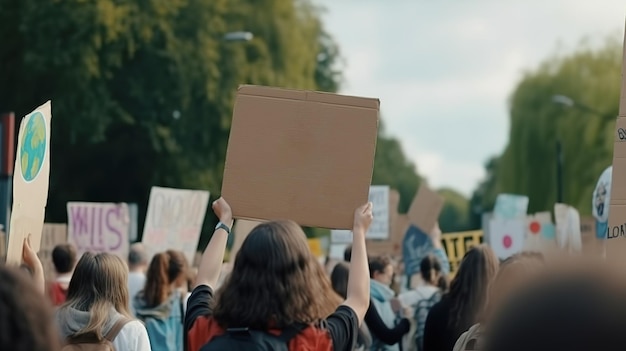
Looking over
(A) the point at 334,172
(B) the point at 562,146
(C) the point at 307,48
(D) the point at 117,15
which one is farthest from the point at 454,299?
(B) the point at 562,146

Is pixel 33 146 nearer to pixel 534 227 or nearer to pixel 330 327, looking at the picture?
pixel 330 327

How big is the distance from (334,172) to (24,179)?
1.62 meters

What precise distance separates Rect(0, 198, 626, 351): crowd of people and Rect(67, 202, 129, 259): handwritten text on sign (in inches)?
196

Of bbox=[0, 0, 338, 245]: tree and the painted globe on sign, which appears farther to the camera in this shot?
bbox=[0, 0, 338, 245]: tree

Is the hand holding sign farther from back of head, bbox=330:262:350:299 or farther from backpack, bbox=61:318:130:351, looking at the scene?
back of head, bbox=330:262:350:299

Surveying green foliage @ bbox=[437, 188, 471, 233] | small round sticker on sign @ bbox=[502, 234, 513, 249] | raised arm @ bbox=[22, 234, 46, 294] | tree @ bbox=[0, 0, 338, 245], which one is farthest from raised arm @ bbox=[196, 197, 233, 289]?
green foliage @ bbox=[437, 188, 471, 233]

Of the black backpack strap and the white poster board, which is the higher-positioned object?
the white poster board

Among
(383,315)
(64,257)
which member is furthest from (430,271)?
(64,257)

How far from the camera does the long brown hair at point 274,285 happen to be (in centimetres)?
336

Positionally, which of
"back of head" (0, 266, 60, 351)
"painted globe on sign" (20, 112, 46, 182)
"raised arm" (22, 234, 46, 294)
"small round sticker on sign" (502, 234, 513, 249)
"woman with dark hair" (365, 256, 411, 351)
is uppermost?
"painted globe on sign" (20, 112, 46, 182)

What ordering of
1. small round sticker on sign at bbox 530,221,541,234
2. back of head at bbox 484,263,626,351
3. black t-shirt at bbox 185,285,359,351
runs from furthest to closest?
small round sticker on sign at bbox 530,221,541,234 < black t-shirt at bbox 185,285,359,351 < back of head at bbox 484,263,626,351

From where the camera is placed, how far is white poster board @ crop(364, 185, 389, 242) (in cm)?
1611

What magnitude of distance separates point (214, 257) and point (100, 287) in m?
1.19

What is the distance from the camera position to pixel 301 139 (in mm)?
4180
